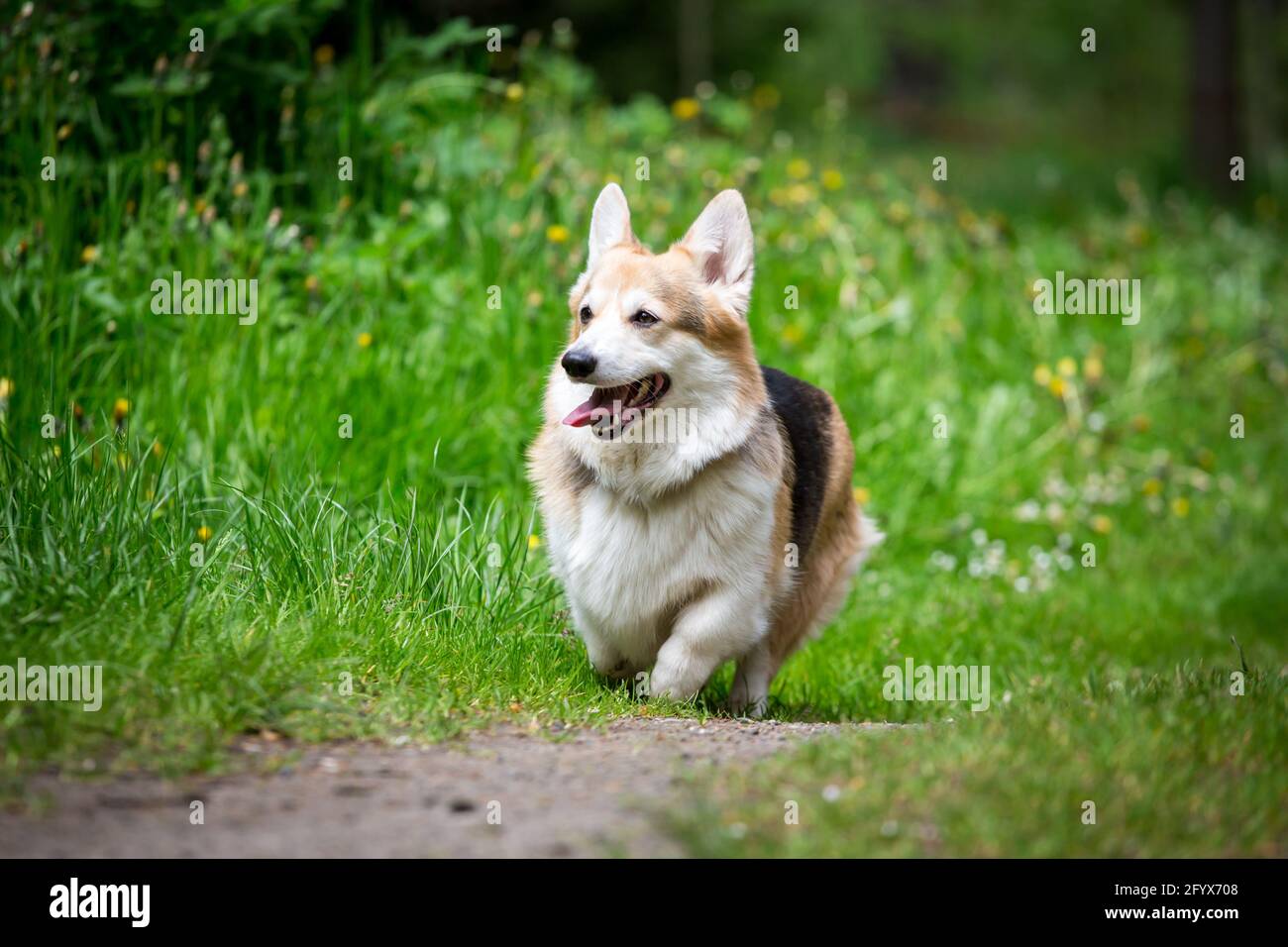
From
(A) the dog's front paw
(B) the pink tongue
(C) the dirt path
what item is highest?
(B) the pink tongue

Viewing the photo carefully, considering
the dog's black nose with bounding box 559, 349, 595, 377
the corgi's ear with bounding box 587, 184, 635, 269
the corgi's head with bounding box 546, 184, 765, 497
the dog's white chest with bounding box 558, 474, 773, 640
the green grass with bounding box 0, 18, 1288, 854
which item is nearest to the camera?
the green grass with bounding box 0, 18, 1288, 854

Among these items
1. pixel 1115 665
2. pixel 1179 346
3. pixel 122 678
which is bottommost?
pixel 1115 665

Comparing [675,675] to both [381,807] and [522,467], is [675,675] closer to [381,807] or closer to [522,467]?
[381,807]

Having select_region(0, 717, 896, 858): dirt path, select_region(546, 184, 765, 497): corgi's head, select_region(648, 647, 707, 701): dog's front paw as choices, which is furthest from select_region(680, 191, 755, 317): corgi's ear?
select_region(0, 717, 896, 858): dirt path

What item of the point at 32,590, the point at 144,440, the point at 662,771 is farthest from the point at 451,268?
the point at 662,771

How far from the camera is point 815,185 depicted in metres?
9.27

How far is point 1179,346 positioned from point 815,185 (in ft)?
9.15

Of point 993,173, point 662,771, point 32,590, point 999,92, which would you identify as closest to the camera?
point 662,771

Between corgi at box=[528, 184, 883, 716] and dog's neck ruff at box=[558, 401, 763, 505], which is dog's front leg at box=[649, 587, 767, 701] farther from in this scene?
dog's neck ruff at box=[558, 401, 763, 505]

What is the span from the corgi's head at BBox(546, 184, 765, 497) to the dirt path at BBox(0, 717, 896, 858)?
1217 mm

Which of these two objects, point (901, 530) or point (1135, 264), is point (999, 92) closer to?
point (1135, 264)

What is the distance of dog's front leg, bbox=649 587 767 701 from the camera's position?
15.2 feet

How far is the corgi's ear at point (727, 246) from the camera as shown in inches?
193
